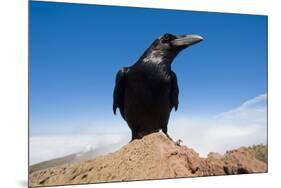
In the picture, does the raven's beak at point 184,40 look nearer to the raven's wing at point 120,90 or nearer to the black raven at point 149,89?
the black raven at point 149,89

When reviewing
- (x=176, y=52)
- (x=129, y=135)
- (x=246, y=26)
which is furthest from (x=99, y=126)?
(x=246, y=26)

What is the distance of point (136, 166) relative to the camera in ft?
15.9

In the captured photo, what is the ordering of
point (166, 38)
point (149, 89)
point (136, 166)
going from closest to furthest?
point (136, 166) → point (149, 89) → point (166, 38)

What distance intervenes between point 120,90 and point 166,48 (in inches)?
24.2

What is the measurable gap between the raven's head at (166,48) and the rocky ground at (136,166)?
2.42 feet

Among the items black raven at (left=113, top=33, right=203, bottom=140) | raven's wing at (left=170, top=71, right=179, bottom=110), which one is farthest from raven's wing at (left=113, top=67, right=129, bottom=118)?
raven's wing at (left=170, top=71, right=179, bottom=110)

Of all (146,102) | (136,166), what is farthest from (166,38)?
(136,166)

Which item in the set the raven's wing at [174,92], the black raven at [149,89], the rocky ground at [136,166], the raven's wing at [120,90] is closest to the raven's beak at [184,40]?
the black raven at [149,89]

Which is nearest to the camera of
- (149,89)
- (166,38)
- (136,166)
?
(136,166)

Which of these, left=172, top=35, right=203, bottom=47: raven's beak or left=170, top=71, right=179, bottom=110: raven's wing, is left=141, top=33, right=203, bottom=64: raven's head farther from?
left=170, top=71, right=179, bottom=110: raven's wing

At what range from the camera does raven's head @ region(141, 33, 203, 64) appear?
5.00m

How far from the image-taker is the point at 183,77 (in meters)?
5.13

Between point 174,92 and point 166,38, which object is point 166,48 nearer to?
point 166,38

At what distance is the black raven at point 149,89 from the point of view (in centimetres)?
491
